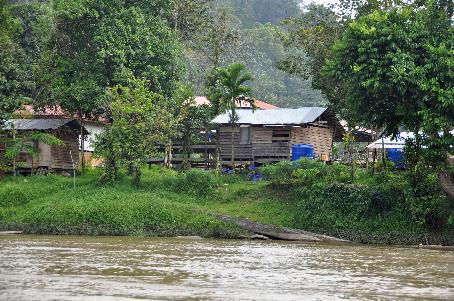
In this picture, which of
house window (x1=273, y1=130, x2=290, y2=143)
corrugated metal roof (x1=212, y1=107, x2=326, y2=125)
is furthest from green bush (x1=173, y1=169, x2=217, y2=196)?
house window (x1=273, y1=130, x2=290, y2=143)

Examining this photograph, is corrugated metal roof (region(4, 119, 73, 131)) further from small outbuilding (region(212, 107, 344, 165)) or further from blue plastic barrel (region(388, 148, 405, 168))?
blue plastic barrel (region(388, 148, 405, 168))

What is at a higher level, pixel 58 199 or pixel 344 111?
pixel 344 111

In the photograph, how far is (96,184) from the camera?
121 ft

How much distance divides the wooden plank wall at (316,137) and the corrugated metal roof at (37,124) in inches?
464

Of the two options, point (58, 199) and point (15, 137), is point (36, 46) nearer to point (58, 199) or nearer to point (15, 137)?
point (15, 137)

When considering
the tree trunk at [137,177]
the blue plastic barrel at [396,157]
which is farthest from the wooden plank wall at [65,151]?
the blue plastic barrel at [396,157]

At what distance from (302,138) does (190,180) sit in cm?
→ 778

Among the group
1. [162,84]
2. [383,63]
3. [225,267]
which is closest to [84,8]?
[162,84]

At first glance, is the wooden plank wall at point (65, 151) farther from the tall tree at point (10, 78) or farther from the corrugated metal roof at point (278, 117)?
the corrugated metal roof at point (278, 117)

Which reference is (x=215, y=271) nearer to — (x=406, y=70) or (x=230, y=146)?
(x=406, y=70)

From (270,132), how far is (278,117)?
0.88 m

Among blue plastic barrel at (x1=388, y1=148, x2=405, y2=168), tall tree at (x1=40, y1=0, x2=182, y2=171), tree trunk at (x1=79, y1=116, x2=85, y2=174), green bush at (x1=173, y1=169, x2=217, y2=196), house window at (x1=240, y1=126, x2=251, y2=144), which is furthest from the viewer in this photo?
house window at (x1=240, y1=126, x2=251, y2=144)

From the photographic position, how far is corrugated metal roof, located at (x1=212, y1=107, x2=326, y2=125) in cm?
4025

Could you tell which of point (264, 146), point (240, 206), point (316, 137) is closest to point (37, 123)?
point (264, 146)
